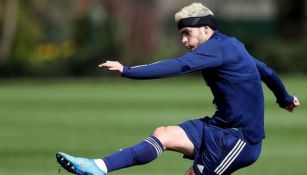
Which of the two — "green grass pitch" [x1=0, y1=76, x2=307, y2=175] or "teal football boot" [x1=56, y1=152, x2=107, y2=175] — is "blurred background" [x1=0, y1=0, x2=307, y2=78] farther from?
"teal football boot" [x1=56, y1=152, x2=107, y2=175]

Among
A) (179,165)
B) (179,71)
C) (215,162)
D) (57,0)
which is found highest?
(179,71)

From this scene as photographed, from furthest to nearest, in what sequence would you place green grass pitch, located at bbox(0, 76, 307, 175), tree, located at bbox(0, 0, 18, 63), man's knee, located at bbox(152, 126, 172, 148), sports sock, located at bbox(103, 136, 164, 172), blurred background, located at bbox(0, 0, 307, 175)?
tree, located at bbox(0, 0, 18, 63) → blurred background, located at bbox(0, 0, 307, 175) → green grass pitch, located at bbox(0, 76, 307, 175) → man's knee, located at bbox(152, 126, 172, 148) → sports sock, located at bbox(103, 136, 164, 172)

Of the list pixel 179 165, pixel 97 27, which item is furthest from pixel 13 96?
pixel 179 165

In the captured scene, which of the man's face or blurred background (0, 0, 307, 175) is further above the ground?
the man's face

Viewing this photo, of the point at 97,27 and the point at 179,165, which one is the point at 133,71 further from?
the point at 97,27

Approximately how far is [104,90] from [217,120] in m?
26.9

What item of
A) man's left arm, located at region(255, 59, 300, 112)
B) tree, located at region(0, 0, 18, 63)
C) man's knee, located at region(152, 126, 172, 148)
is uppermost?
man's left arm, located at region(255, 59, 300, 112)

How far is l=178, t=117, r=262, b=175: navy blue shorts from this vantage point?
9.11 m

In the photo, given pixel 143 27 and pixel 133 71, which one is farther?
pixel 143 27

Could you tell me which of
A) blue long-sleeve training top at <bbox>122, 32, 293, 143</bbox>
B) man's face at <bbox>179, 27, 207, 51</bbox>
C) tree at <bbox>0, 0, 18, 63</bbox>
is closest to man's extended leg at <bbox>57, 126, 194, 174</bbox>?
blue long-sleeve training top at <bbox>122, 32, 293, 143</bbox>

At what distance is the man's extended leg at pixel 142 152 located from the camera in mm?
8578

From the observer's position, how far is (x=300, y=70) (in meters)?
43.0

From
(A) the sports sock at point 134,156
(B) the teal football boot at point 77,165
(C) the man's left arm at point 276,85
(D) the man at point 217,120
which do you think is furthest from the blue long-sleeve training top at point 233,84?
(B) the teal football boot at point 77,165

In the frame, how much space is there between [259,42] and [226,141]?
3383cm
